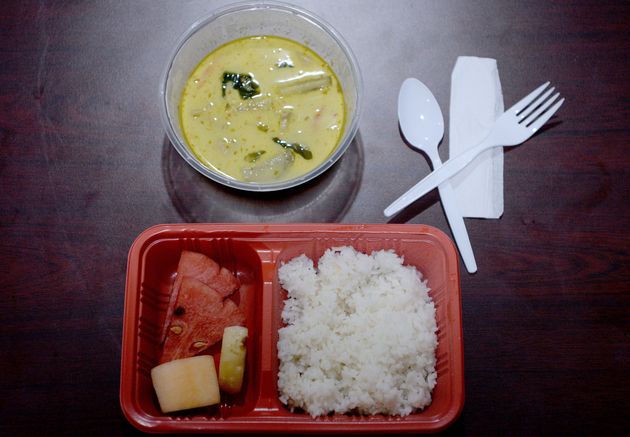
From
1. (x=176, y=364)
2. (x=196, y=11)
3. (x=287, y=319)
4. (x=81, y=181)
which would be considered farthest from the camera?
(x=196, y=11)

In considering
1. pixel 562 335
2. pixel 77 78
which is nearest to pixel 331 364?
pixel 562 335

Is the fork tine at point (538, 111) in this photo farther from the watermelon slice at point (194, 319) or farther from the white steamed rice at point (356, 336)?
the watermelon slice at point (194, 319)

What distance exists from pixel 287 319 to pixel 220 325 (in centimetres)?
23

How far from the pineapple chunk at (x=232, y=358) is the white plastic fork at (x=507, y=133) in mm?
667

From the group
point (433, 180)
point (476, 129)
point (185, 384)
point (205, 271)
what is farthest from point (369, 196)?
point (185, 384)

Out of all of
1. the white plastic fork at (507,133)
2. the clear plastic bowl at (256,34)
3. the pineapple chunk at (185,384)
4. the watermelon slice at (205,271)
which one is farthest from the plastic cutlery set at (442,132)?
the pineapple chunk at (185,384)

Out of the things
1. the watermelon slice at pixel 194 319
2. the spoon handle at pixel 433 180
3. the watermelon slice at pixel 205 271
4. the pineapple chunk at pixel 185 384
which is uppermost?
the spoon handle at pixel 433 180

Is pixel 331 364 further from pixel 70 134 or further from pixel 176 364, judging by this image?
pixel 70 134

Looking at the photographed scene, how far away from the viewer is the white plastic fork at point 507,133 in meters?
2.04

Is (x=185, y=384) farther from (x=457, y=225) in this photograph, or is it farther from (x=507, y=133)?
(x=507, y=133)

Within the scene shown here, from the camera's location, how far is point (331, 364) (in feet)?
6.10

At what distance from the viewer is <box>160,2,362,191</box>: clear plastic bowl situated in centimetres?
188

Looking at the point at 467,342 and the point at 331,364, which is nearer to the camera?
the point at 331,364

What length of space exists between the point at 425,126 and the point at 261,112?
0.61 metres
